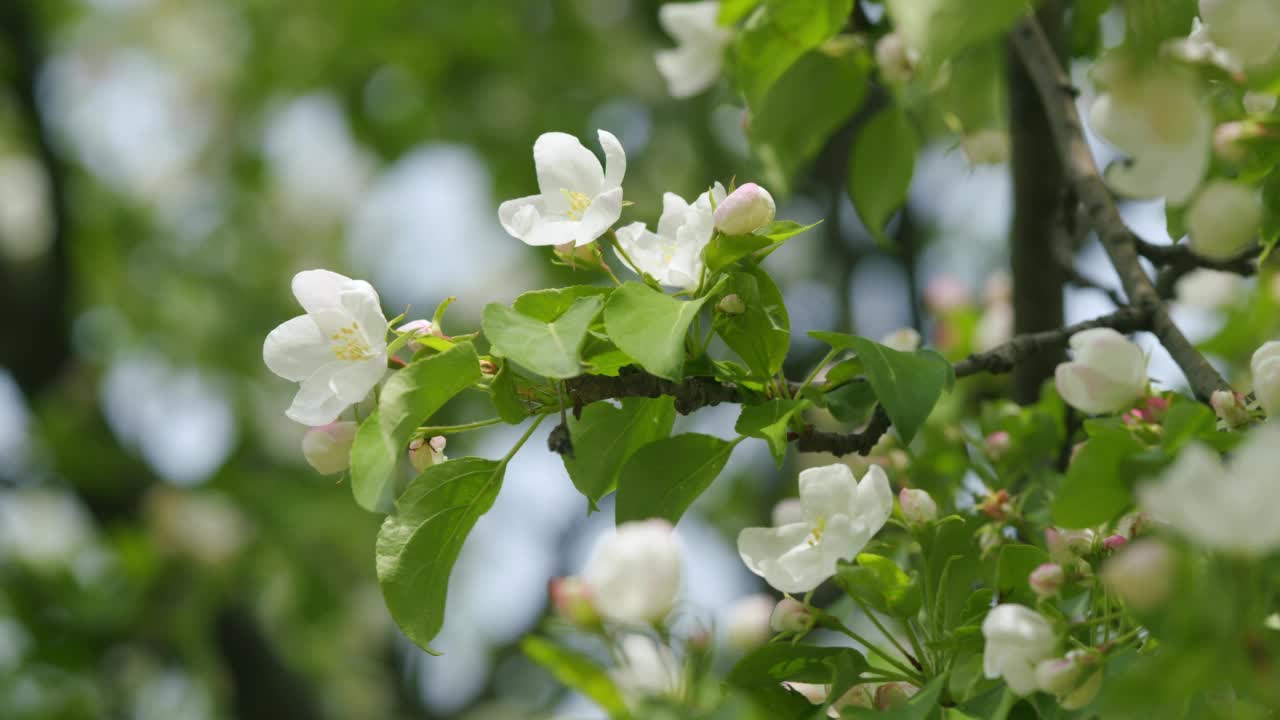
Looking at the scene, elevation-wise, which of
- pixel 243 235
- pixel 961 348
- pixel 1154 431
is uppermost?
pixel 1154 431

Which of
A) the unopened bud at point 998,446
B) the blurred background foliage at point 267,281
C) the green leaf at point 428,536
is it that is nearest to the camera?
the green leaf at point 428,536

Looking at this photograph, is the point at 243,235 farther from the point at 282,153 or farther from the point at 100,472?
the point at 100,472

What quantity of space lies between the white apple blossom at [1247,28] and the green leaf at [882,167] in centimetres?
71

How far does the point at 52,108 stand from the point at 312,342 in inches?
161

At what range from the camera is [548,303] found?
866 millimetres

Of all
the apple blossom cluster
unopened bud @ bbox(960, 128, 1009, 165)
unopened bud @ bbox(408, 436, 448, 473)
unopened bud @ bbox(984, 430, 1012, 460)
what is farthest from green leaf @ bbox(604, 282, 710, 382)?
unopened bud @ bbox(960, 128, 1009, 165)

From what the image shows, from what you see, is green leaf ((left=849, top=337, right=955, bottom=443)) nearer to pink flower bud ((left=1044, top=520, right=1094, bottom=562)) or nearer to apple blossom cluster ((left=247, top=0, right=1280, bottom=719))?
apple blossom cluster ((left=247, top=0, right=1280, bottom=719))

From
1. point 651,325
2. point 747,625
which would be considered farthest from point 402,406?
point 747,625

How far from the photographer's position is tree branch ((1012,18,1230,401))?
942 millimetres

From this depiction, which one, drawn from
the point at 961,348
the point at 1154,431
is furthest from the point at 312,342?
the point at 961,348

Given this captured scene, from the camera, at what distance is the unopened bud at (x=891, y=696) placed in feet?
2.83

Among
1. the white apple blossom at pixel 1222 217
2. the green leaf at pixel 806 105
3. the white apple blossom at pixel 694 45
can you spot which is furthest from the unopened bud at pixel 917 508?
the white apple blossom at pixel 694 45

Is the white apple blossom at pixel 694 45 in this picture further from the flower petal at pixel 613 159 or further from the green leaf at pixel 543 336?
the green leaf at pixel 543 336

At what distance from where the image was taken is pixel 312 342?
3.05ft
